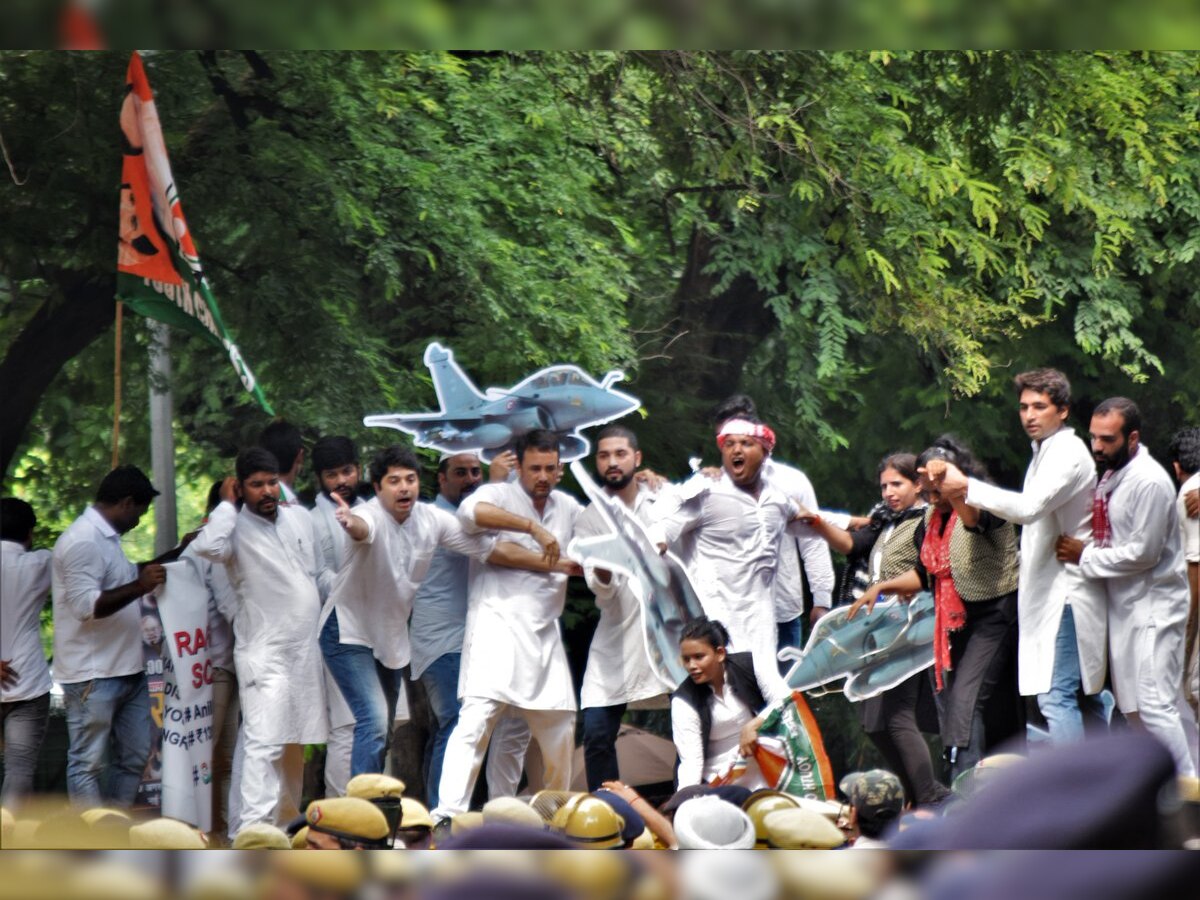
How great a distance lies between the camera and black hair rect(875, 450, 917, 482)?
5723 millimetres

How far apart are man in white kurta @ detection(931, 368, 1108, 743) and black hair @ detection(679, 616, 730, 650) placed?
35.3 inches

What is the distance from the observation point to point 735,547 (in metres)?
5.83

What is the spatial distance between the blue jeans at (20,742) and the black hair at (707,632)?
2.14 metres

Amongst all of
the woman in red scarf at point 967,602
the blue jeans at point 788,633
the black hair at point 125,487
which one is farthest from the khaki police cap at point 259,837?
the woman in red scarf at point 967,602

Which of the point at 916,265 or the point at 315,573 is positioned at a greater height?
the point at 916,265

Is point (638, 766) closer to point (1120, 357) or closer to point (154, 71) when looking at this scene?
point (1120, 357)

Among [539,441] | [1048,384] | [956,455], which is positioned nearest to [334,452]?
[539,441]

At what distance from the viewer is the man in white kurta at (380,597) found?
5.70 metres

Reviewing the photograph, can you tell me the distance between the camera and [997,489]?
5.66m

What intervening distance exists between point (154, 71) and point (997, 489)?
3.12 m

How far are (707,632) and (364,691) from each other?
3.87 ft

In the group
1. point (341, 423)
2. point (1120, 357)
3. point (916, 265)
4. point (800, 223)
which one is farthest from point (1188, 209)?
point (341, 423)

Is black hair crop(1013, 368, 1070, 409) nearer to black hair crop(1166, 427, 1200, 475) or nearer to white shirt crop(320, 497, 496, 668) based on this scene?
black hair crop(1166, 427, 1200, 475)

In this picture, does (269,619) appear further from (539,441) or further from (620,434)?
(620,434)
